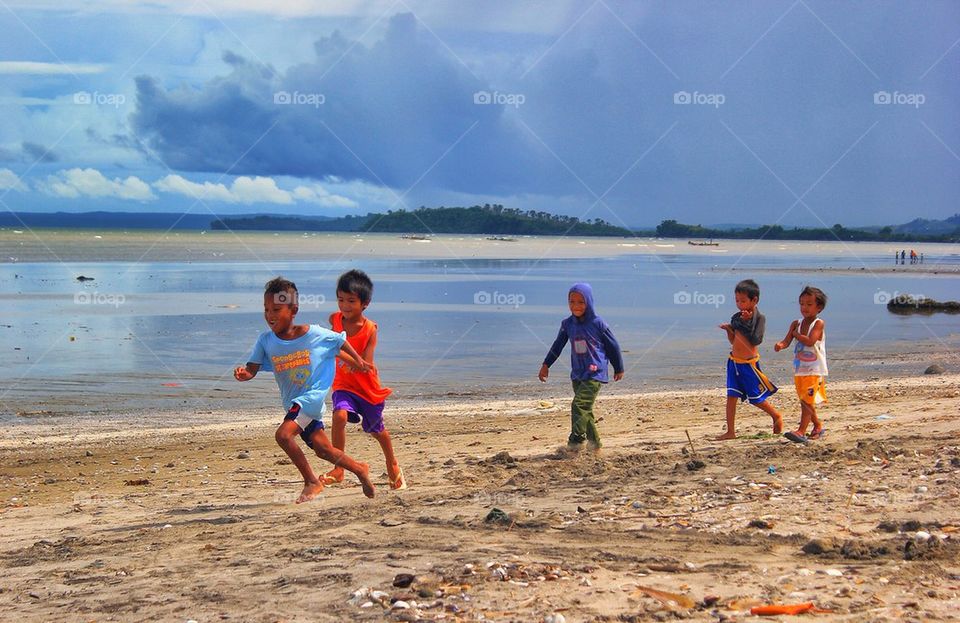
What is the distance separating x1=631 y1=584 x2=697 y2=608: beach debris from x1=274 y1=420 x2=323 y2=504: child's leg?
3150 mm

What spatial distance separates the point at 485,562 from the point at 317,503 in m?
2.43

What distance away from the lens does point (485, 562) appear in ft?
17.8

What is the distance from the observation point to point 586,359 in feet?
31.5

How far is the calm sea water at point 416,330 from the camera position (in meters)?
15.4

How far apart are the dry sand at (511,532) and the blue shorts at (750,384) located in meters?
0.38

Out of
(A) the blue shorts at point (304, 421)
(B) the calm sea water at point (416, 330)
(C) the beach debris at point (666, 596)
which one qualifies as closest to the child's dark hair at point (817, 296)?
(A) the blue shorts at point (304, 421)

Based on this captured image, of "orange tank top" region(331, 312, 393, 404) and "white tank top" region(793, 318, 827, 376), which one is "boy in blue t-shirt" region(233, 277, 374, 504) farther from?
"white tank top" region(793, 318, 827, 376)

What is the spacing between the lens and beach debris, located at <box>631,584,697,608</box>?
476cm

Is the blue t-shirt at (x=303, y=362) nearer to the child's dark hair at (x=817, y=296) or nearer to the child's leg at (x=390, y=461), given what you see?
the child's leg at (x=390, y=461)

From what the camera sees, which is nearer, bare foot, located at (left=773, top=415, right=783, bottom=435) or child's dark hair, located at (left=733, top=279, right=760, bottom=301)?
child's dark hair, located at (left=733, top=279, right=760, bottom=301)

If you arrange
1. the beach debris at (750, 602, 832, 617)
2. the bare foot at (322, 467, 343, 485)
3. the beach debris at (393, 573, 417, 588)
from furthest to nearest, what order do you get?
the bare foot at (322, 467, 343, 485) → the beach debris at (393, 573, 417, 588) → the beach debris at (750, 602, 832, 617)

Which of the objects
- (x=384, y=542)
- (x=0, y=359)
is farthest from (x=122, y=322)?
(x=384, y=542)

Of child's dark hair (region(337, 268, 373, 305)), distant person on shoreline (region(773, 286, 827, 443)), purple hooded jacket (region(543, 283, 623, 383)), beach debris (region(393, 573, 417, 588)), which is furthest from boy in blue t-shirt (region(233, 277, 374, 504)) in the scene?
distant person on shoreline (region(773, 286, 827, 443))

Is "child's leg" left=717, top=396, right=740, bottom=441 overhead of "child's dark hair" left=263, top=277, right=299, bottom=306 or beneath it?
beneath
